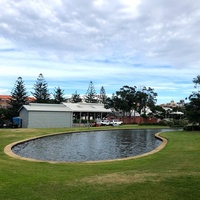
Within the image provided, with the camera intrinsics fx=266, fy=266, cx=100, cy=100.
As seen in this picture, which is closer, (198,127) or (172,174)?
(172,174)

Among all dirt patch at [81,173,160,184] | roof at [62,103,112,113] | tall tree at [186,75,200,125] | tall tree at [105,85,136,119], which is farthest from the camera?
tall tree at [105,85,136,119]

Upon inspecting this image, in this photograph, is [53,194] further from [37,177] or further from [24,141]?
[24,141]

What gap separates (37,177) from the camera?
24.6 ft

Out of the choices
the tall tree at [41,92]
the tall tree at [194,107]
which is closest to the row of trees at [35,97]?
the tall tree at [41,92]

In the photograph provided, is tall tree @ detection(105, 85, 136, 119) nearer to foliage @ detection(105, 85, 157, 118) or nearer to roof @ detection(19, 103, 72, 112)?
foliage @ detection(105, 85, 157, 118)

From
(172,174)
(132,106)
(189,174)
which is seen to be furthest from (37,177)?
(132,106)

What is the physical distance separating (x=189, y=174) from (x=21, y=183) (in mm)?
4662

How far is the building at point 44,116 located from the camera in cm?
4134

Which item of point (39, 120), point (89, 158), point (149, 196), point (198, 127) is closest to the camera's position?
point (149, 196)

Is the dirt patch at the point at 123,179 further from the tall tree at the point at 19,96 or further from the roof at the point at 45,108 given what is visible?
the tall tree at the point at 19,96

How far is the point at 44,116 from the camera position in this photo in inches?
1673

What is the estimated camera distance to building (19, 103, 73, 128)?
136 feet

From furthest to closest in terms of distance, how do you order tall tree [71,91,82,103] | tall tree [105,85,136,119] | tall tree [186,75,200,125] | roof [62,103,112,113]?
tall tree [71,91,82,103]
tall tree [105,85,136,119]
roof [62,103,112,113]
tall tree [186,75,200,125]

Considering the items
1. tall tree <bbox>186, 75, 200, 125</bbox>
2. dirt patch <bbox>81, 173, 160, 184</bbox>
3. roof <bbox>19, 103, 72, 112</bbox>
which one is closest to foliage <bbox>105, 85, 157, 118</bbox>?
roof <bbox>19, 103, 72, 112</bbox>
